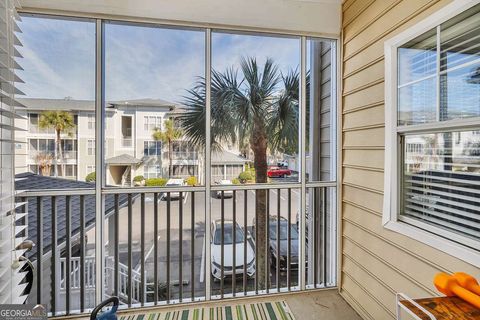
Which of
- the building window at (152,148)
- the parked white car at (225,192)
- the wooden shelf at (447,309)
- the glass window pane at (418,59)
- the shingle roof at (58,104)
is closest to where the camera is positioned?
the wooden shelf at (447,309)

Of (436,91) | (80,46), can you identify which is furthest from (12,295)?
(436,91)

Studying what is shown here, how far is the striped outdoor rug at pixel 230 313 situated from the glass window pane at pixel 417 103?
1755mm

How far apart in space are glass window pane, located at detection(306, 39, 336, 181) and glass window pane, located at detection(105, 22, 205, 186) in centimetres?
104

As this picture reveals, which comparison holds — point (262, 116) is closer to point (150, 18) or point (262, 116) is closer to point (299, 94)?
point (299, 94)

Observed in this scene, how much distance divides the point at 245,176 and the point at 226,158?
0.81 ft

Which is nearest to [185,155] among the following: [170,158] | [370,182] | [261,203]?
[170,158]

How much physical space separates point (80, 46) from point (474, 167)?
2794 mm

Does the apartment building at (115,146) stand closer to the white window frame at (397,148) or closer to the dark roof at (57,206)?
the dark roof at (57,206)

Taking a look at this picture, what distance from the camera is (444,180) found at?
1524mm

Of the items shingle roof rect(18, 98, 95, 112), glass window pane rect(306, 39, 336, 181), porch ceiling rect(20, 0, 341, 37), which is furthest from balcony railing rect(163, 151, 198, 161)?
porch ceiling rect(20, 0, 341, 37)

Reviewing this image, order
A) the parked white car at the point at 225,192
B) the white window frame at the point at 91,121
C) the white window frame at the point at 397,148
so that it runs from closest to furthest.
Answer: the white window frame at the point at 397,148 → the white window frame at the point at 91,121 → the parked white car at the point at 225,192

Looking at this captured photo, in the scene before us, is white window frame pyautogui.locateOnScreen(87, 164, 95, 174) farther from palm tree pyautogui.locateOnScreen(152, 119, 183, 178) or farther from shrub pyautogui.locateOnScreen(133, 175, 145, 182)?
palm tree pyautogui.locateOnScreen(152, 119, 183, 178)

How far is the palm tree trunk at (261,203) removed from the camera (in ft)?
8.16

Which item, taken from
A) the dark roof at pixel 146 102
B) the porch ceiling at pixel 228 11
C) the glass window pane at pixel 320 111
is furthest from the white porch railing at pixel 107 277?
the porch ceiling at pixel 228 11
